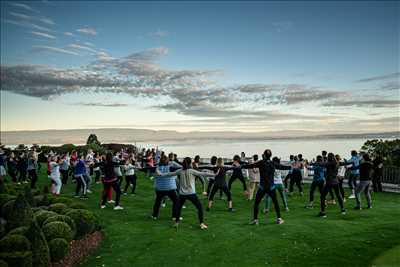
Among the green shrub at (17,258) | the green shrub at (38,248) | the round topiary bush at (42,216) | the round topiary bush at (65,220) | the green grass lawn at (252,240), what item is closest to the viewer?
the green shrub at (17,258)

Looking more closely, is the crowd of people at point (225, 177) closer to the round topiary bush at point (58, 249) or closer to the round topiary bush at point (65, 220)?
the round topiary bush at point (65, 220)

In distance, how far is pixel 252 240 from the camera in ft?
32.6

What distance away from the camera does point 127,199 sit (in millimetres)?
17625

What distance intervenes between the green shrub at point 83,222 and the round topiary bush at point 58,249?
1513mm

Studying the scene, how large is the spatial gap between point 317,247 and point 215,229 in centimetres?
309

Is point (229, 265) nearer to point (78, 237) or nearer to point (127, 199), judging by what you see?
point (78, 237)

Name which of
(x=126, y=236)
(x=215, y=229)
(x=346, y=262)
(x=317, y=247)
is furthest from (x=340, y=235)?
(x=126, y=236)

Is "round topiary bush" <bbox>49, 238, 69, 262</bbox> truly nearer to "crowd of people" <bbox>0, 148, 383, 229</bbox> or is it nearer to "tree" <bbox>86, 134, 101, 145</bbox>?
"crowd of people" <bbox>0, 148, 383, 229</bbox>

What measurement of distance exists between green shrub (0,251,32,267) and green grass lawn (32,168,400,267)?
1.79 meters

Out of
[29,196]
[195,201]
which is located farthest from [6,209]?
[195,201]

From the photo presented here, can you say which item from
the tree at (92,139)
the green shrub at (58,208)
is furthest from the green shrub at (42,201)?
the tree at (92,139)

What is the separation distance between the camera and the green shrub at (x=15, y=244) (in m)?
7.64

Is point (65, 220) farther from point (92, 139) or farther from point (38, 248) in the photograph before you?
point (92, 139)

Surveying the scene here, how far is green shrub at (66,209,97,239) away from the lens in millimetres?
10234
